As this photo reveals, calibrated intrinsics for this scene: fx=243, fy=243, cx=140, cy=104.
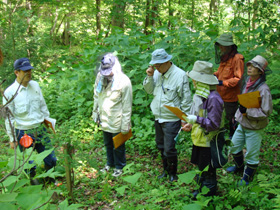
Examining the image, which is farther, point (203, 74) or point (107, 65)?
point (107, 65)

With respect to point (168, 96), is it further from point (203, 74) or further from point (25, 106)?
point (25, 106)

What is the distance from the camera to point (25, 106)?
3822 millimetres

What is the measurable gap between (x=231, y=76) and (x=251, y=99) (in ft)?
3.93

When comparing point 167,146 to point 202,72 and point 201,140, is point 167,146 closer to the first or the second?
point 201,140

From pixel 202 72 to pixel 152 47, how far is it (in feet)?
11.4

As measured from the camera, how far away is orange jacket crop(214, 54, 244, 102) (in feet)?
14.0

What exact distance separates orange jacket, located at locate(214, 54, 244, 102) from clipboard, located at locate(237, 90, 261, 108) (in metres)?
0.98

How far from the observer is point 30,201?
1.64m

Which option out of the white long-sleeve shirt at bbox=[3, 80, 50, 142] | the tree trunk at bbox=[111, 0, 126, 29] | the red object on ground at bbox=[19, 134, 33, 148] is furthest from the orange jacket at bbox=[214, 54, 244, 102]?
the tree trunk at bbox=[111, 0, 126, 29]

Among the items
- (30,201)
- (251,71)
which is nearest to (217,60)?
(251,71)

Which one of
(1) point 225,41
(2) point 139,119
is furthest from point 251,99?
(2) point 139,119

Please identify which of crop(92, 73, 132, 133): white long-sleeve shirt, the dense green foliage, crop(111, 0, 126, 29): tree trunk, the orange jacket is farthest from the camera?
crop(111, 0, 126, 29): tree trunk

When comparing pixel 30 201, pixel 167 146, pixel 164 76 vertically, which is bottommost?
pixel 167 146

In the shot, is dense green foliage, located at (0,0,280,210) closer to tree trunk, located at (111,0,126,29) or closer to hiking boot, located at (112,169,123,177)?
hiking boot, located at (112,169,123,177)
